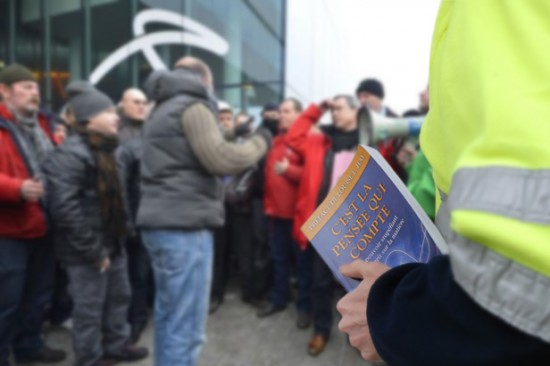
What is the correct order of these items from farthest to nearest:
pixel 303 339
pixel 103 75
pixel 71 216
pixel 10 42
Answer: pixel 103 75, pixel 10 42, pixel 303 339, pixel 71 216

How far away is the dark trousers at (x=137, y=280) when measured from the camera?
3.90m

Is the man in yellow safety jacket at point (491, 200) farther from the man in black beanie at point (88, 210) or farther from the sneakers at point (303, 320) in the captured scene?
the sneakers at point (303, 320)

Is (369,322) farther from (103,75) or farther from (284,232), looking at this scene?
(103,75)

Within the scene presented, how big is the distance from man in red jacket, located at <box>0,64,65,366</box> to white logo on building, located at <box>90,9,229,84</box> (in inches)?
402

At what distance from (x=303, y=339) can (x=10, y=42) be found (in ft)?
38.4

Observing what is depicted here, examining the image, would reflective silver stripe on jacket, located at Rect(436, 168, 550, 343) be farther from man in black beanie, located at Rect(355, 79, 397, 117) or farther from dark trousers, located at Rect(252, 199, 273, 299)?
man in black beanie, located at Rect(355, 79, 397, 117)

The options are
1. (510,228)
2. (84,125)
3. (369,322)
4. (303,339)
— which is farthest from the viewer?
(303,339)

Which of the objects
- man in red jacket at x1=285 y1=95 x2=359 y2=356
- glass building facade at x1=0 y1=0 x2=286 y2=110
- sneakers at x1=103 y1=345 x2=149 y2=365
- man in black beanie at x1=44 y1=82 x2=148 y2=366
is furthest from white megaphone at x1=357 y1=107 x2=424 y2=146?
glass building facade at x1=0 y1=0 x2=286 y2=110

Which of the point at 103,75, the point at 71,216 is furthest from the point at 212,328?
the point at 103,75

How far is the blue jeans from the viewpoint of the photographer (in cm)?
257

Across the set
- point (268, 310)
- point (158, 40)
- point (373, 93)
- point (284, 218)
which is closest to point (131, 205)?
point (284, 218)

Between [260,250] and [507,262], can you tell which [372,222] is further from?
[260,250]

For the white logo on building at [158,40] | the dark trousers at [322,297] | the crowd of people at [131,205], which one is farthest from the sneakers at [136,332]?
the white logo on building at [158,40]

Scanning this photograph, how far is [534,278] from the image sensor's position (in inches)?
19.0
